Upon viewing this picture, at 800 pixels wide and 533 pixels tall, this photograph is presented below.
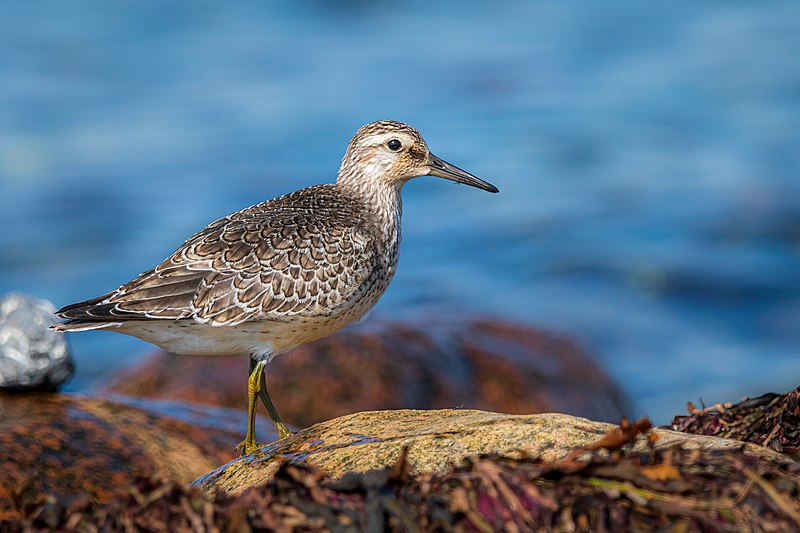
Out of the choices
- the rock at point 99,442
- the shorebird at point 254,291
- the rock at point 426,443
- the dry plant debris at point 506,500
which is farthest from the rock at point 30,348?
the dry plant debris at point 506,500

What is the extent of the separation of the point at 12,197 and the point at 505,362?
975cm

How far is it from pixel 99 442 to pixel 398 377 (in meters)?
2.65

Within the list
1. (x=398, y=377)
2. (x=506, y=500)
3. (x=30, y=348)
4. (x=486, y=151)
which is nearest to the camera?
(x=506, y=500)

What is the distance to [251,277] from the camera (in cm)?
657

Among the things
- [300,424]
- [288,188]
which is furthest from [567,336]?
[288,188]

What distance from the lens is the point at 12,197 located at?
637 inches

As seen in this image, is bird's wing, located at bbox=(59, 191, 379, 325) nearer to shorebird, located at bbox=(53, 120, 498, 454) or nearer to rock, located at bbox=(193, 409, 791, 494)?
shorebird, located at bbox=(53, 120, 498, 454)

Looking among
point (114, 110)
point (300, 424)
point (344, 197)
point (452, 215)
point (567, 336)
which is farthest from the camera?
point (114, 110)

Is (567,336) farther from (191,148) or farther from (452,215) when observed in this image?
(191,148)

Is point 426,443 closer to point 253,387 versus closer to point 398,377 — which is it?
point 253,387

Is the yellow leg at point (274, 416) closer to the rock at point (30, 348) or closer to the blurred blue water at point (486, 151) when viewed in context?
the rock at point (30, 348)

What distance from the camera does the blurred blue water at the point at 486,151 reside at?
12.8 meters

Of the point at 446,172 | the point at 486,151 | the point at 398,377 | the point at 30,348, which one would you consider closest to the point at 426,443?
the point at 446,172

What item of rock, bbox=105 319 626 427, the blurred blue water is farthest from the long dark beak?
the blurred blue water
